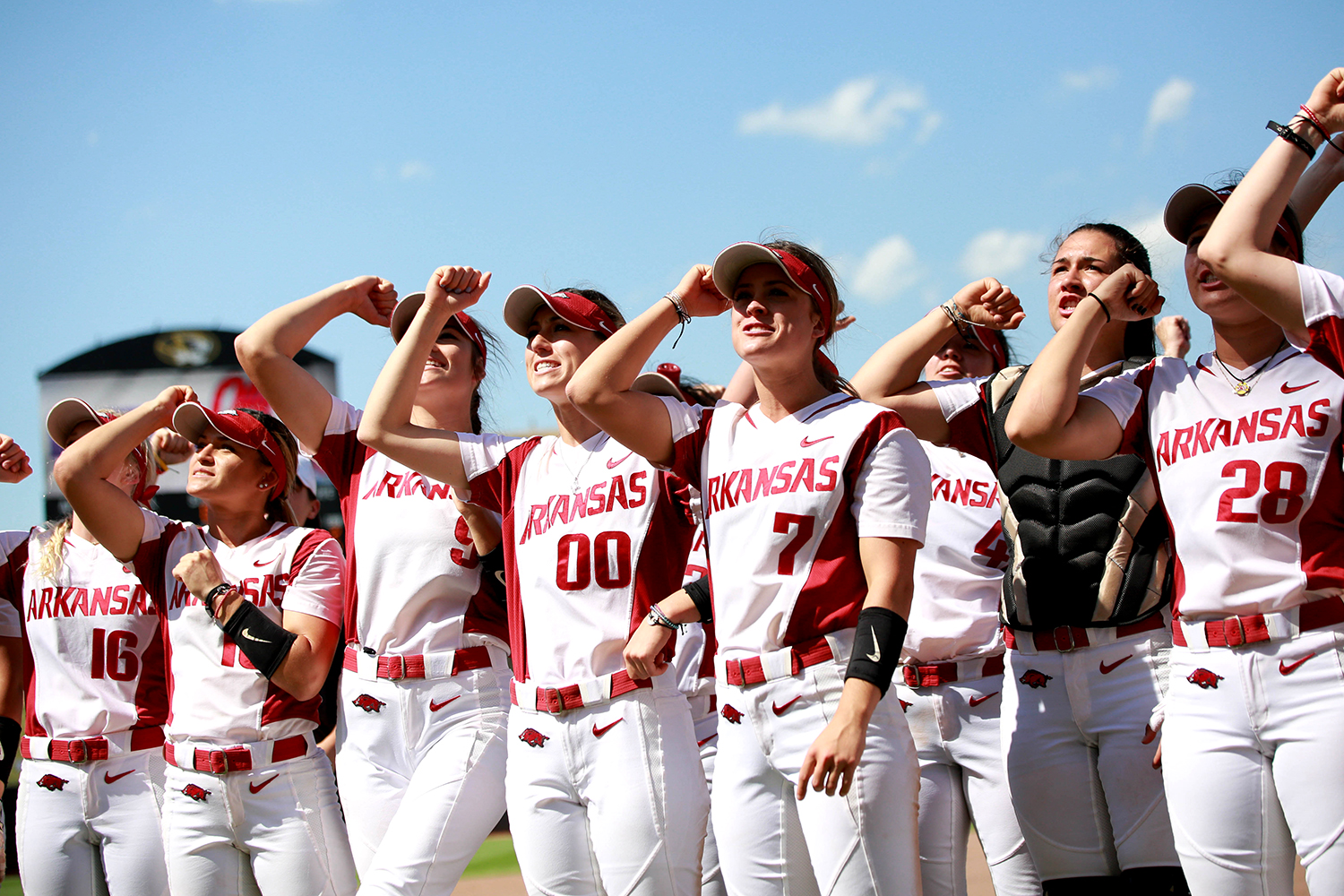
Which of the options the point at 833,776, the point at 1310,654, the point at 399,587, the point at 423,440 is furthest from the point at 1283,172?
the point at 399,587

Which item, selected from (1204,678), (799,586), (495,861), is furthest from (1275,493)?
(495,861)

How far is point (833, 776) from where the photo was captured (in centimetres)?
259

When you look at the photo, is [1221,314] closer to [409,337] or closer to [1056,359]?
[1056,359]

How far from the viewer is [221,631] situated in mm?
4250

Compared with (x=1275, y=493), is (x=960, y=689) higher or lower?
lower

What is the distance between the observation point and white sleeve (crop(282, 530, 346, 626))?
4293 mm

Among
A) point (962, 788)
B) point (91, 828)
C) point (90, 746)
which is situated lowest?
point (91, 828)

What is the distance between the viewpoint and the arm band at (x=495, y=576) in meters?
4.05

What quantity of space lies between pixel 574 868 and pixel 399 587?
1.20m

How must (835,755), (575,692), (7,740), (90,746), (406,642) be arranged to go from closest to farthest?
(835,755), (575,692), (406,642), (90,746), (7,740)

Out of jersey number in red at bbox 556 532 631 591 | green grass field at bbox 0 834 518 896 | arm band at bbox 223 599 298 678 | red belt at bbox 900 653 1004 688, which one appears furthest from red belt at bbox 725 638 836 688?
→ green grass field at bbox 0 834 518 896

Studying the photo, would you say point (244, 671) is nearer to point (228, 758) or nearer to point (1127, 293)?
point (228, 758)

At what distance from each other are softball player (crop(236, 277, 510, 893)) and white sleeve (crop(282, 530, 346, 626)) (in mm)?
137

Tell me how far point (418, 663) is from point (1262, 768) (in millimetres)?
2551
